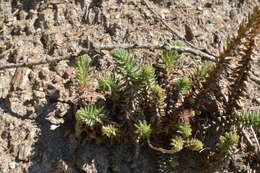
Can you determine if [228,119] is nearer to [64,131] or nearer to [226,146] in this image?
[226,146]

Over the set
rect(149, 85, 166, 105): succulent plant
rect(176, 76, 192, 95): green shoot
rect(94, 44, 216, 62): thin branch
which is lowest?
rect(149, 85, 166, 105): succulent plant

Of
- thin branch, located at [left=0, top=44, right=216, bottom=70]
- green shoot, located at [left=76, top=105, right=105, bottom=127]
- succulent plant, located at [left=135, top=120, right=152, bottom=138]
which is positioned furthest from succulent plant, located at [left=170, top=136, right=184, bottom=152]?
thin branch, located at [left=0, top=44, right=216, bottom=70]

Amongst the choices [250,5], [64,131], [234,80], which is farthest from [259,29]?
[64,131]

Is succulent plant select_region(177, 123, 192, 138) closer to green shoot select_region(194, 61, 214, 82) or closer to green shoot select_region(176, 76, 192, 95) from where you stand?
green shoot select_region(176, 76, 192, 95)

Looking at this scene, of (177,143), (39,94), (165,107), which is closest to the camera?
(177,143)

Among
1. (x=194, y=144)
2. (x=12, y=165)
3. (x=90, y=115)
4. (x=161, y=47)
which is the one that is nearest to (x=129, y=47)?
(x=161, y=47)

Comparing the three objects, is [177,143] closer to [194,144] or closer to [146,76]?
[194,144]

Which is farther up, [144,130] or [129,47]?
[129,47]

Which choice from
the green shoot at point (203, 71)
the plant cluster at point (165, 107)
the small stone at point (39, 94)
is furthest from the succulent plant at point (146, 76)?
the small stone at point (39, 94)
